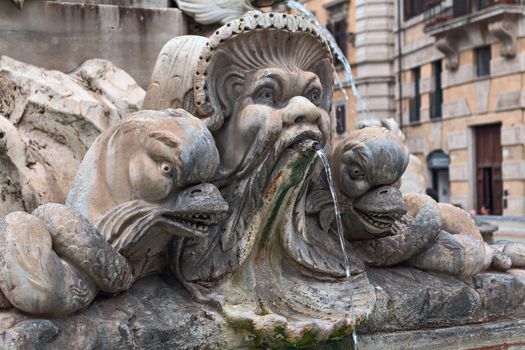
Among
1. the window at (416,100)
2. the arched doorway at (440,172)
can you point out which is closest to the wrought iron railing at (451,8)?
the window at (416,100)

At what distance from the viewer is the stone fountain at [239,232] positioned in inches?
99.5

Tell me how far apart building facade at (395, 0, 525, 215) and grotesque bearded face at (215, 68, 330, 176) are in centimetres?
1807

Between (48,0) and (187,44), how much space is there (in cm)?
131

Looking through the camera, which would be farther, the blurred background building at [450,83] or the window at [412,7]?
the window at [412,7]

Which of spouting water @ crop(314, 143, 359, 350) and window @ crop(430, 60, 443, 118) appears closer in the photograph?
spouting water @ crop(314, 143, 359, 350)

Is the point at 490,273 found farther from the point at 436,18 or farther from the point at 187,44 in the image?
the point at 436,18

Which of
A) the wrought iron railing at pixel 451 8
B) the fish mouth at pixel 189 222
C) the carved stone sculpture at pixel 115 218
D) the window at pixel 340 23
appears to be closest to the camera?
the carved stone sculpture at pixel 115 218

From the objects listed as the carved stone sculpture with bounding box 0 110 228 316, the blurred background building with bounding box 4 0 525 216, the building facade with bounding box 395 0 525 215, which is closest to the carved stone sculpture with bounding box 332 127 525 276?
the carved stone sculpture with bounding box 0 110 228 316

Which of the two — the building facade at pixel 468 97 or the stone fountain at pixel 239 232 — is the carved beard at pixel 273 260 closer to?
the stone fountain at pixel 239 232

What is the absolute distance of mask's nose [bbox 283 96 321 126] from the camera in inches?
112

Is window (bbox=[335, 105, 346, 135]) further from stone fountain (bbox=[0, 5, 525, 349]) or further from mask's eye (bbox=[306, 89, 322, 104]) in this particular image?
mask's eye (bbox=[306, 89, 322, 104])

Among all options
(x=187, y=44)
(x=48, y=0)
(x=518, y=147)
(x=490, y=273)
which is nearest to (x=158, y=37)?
(x=48, y=0)

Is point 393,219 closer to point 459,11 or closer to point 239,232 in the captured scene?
point 239,232

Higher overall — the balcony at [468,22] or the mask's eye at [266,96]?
the balcony at [468,22]
